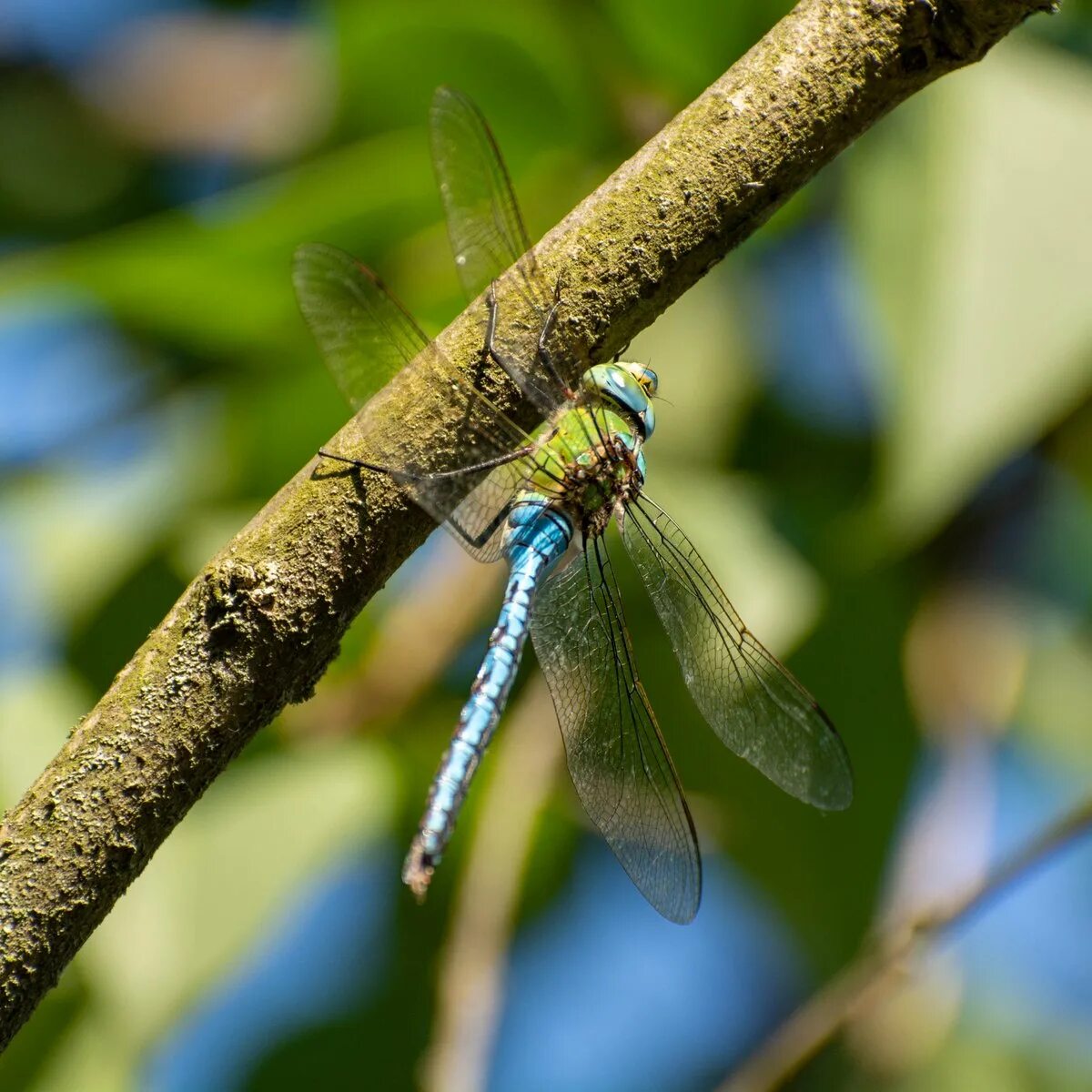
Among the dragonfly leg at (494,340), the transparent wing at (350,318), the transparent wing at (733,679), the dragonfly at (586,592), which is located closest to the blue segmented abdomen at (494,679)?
the dragonfly at (586,592)

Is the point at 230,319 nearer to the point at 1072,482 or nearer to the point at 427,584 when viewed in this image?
the point at 427,584

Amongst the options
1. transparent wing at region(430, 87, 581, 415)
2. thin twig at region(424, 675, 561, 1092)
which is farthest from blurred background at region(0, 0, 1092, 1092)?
transparent wing at region(430, 87, 581, 415)

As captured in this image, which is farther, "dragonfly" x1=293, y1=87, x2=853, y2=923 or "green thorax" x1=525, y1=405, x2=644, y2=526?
"green thorax" x1=525, y1=405, x2=644, y2=526

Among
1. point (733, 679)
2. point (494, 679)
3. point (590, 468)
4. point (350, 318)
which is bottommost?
point (733, 679)

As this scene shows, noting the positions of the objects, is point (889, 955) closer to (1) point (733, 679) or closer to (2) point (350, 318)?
(1) point (733, 679)

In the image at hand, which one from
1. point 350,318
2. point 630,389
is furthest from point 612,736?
point 350,318

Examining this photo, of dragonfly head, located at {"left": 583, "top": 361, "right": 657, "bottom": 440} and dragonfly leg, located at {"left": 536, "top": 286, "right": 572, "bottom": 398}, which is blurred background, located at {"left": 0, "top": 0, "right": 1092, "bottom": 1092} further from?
dragonfly leg, located at {"left": 536, "top": 286, "right": 572, "bottom": 398}
